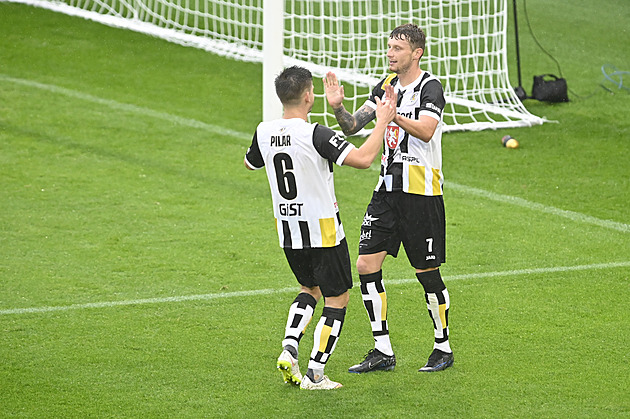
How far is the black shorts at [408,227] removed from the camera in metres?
5.26

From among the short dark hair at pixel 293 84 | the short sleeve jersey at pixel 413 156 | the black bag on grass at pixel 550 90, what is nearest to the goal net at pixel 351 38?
the black bag on grass at pixel 550 90

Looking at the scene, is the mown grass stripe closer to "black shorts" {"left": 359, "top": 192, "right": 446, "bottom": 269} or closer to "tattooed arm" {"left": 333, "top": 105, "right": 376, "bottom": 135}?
"black shorts" {"left": 359, "top": 192, "right": 446, "bottom": 269}

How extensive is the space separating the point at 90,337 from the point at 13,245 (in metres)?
2.24

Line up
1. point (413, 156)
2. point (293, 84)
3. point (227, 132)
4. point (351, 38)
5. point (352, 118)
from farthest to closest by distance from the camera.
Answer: point (351, 38), point (227, 132), point (413, 156), point (352, 118), point (293, 84)

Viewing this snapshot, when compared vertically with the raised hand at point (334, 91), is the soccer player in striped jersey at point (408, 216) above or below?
below

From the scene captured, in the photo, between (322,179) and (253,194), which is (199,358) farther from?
(253,194)

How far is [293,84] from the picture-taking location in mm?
4719

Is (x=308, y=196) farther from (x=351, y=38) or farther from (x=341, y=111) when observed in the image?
(x=351, y=38)

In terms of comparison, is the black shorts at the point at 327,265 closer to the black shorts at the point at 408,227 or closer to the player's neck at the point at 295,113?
the black shorts at the point at 408,227

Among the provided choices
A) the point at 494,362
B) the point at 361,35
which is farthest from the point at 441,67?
the point at 494,362

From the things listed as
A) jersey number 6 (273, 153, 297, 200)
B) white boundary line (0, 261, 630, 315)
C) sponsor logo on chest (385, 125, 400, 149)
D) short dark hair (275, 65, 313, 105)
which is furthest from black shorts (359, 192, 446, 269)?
white boundary line (0, 261, 630, 315)

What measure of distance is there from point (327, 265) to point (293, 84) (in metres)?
1.01

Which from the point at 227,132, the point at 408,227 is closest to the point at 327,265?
the point at 408,227

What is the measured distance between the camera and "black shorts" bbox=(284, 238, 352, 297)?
4.90 m
